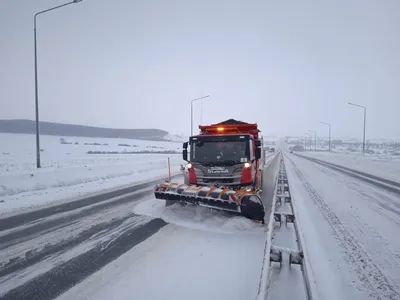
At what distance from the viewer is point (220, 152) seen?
28.8 ft

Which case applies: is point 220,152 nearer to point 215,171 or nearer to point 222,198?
point 215,171

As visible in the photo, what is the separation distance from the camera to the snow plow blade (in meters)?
6.20

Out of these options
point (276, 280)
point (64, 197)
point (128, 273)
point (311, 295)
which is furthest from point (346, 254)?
point (64, 197)

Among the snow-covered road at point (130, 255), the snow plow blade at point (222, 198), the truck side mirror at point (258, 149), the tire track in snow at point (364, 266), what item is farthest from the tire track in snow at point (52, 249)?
the tire track in snow at point (364, 266)

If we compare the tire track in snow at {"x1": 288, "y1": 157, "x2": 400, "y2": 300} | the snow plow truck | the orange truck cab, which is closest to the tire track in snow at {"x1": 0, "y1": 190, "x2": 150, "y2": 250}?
the snow plow truck

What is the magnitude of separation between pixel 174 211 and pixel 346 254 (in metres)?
4.56

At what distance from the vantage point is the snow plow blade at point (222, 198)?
6203 mm

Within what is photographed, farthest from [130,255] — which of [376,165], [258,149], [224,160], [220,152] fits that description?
[376,165]

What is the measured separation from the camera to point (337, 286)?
3.98 meters

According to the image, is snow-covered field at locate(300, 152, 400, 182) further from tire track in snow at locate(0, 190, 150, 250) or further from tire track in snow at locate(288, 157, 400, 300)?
tire track in snow at locate(0, 190, 150, 250)

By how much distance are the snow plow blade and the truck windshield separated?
1605 mm

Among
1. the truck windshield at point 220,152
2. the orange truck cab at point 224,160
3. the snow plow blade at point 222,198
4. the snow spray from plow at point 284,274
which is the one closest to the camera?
the snow spray from plow at point 284,274

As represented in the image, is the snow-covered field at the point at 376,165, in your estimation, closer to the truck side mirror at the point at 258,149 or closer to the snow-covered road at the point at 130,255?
the truck side mirror at the point at 258,149

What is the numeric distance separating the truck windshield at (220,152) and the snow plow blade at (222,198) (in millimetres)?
1605
